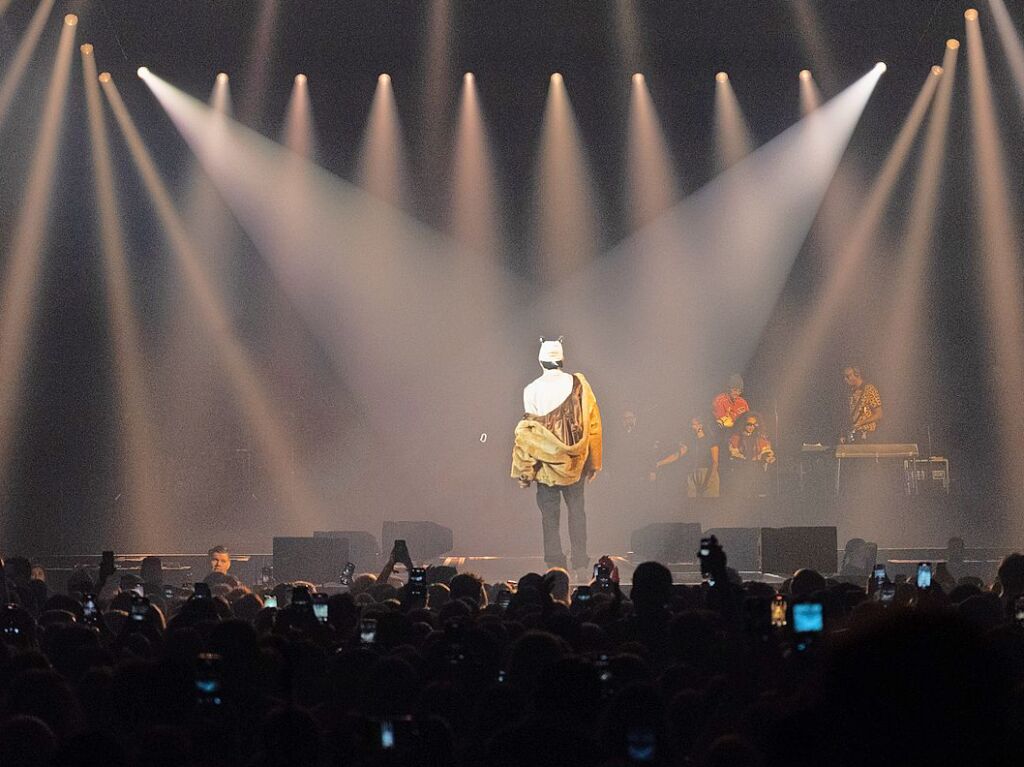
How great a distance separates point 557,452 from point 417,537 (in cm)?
310

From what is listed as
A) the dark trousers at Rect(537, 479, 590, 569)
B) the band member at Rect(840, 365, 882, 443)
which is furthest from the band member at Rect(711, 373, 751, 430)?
the dark trousers at Rect(537, 479, 590, 569)

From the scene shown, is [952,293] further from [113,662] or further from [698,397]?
[113,662]

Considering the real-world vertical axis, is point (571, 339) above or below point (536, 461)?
above

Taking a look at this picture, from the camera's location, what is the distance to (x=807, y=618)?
5410mm

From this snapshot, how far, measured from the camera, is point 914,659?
365 centimetres

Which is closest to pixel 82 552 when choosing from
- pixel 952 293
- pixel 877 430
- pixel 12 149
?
pixel 12 149

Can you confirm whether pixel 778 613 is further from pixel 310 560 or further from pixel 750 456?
pixel 750 456

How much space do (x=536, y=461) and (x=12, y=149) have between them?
898 centimetres

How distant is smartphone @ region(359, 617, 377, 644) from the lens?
6465mm

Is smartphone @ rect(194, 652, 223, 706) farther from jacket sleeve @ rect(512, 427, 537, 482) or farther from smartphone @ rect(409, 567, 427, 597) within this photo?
jacket sleeve @ rect(512, 427, 537, 482)

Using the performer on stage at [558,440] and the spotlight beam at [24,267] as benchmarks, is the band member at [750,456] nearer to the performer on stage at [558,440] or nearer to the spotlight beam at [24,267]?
the performer on stage at [558,440]

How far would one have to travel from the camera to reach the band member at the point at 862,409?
19.7m

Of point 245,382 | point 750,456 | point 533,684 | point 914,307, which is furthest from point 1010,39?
point 533,684

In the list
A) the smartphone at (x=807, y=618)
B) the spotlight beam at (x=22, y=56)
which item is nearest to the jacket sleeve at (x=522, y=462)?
the spotlight beam at (x=22, y=56)
